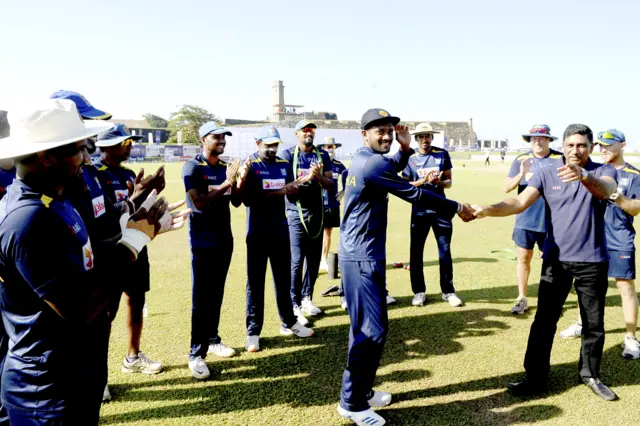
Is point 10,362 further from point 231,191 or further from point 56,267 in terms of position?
point 231,191

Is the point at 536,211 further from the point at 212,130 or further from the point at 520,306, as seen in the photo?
the point at 212,130

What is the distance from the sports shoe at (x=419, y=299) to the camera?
21.7ft

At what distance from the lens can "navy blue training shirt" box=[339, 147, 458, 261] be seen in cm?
367

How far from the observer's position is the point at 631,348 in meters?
4.88

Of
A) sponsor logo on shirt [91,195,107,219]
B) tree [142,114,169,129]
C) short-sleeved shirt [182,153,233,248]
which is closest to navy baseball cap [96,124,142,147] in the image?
short-sleeved shirt [182,153,233,248]

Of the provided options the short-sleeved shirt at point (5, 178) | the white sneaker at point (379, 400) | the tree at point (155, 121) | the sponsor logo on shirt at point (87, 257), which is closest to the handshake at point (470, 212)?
the white sneaker at point (379, 400)

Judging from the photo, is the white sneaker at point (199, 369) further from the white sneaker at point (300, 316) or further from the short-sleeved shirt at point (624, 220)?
the short-sleeved shirt at point (624, 220)

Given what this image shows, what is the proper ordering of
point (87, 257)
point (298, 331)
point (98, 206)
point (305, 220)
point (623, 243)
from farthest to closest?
point (305, 220) < point (298, 331) < point (623, 243) < point (98, 206) < point (87, 257)

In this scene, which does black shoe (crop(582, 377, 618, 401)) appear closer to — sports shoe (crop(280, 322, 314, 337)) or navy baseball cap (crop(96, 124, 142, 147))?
sports shoe (crop(280, 322, 314, 337))

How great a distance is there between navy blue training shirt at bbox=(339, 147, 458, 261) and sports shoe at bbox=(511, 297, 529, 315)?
3.20 meters

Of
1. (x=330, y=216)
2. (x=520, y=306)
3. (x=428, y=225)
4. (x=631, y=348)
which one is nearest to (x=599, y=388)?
(x=631, y=348)

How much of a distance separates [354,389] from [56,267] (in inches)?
102

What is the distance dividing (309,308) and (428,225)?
2.28m

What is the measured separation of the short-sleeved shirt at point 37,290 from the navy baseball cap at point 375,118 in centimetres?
249
